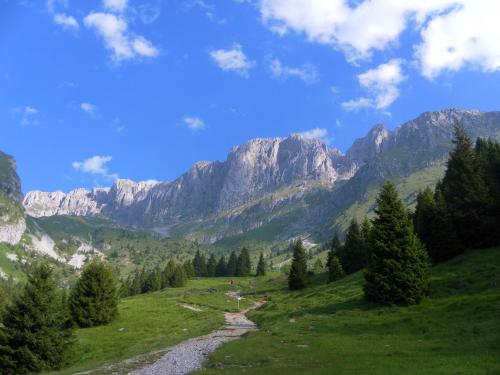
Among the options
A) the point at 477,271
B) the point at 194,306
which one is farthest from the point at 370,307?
the point at 194,306

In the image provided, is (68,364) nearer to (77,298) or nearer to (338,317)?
(77,298)

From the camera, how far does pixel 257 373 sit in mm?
21484

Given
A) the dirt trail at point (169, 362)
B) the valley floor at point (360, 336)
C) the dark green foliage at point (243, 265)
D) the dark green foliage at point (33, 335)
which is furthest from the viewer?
the dark green foliage at point (243, 265)

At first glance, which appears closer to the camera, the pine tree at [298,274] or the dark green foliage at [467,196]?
the dark green foliage at [467,196]

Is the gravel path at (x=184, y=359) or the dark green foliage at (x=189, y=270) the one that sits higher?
the dark green foliage at (x=189, y=270)

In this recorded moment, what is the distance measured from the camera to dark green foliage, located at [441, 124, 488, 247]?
5600cm

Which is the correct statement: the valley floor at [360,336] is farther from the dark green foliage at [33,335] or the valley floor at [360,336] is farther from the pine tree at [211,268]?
the pine tree at [211,268]

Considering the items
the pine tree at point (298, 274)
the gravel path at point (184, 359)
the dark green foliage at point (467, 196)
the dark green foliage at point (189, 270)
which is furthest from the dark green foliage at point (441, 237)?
Result: the dark green foliage at point (189, 270)

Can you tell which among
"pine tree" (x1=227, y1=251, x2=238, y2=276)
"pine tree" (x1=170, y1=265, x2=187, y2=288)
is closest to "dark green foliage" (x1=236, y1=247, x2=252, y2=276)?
"pine tree" (x1=227, y1=251, x2=238, y2=276)

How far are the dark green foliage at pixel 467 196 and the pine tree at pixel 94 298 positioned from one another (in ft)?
165

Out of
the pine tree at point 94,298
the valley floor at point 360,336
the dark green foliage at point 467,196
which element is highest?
the dark green foliage at point 467,196

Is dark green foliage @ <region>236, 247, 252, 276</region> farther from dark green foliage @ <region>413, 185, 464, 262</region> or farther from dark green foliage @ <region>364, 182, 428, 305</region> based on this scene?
dark green foliage @ <region>364, 182, 428, 305</region>

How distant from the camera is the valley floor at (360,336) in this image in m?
21.8

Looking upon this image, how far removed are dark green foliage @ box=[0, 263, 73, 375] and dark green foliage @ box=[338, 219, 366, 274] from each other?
223ft
